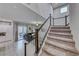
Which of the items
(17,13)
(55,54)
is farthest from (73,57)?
(17,13)

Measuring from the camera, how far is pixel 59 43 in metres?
1.82

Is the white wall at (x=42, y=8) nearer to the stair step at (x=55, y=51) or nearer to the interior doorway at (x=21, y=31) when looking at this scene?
the interior doorway at (x=21, y=31)

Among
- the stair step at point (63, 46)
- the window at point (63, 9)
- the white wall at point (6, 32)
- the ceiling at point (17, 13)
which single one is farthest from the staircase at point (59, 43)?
the white wall at point (6, 32)

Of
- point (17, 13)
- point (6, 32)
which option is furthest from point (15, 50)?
point (17, 13)

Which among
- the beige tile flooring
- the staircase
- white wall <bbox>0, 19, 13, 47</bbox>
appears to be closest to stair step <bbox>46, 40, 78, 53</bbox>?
the staircase

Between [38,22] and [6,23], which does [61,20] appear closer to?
[38,22]

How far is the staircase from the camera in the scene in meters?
1.74

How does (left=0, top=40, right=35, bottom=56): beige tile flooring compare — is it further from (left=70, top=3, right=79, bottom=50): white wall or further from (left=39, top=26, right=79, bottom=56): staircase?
(left=70, top=3, right=79, bottom=50): white wall

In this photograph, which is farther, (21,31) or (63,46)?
(21,31)

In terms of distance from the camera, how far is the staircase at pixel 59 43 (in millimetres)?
1740

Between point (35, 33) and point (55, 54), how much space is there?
602 millimetres

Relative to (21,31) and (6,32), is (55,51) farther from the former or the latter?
(6,32)

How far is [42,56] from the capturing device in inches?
72.1

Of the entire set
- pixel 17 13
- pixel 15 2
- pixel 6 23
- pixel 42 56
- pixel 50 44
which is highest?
pixel 15 2
